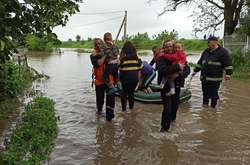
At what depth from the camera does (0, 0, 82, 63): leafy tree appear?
5125mm

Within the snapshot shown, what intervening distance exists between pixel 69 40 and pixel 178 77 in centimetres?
10139

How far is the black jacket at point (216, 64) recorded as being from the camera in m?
10.7

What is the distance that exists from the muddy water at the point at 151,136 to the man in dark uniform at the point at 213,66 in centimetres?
64

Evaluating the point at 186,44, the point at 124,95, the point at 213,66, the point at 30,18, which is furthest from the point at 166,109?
the point at 186,44

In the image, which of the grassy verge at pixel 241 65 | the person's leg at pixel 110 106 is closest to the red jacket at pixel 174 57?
the person's leg at pixel 110 106

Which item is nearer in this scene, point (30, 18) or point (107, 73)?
point (30, 18)

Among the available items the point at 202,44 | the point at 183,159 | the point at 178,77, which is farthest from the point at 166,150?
the point at 202,44

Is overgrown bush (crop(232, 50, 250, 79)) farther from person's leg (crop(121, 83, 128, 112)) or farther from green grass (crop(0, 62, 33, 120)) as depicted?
green grass (crop(0, 62, 33, 120))

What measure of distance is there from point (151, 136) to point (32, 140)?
8.67ft

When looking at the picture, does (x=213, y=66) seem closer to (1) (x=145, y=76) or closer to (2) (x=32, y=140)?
(1) (x=145, y=76)

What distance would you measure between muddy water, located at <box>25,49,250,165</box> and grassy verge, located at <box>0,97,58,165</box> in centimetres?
35

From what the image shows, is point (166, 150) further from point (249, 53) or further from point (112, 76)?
Answer: point (249, 53)

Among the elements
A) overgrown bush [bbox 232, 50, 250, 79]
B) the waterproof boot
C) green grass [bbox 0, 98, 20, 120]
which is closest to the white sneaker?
the waterproof boot

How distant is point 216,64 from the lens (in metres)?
10.8
